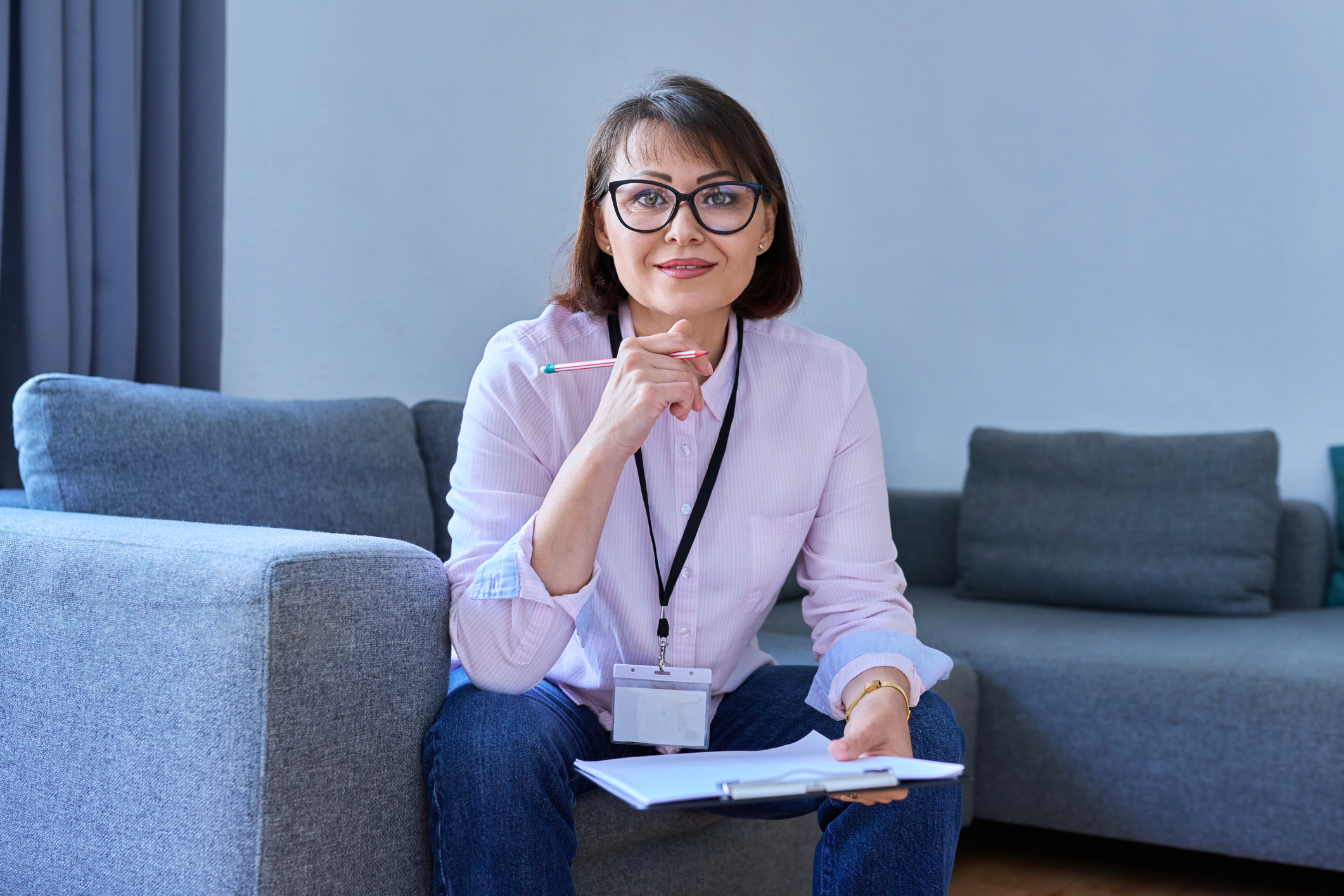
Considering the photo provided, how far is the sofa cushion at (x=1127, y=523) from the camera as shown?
240cm

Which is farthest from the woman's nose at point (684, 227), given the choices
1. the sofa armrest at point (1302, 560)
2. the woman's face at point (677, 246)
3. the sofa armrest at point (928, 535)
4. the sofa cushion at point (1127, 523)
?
the sofa armrest at point (1302, 560)

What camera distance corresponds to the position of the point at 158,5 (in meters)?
1.89

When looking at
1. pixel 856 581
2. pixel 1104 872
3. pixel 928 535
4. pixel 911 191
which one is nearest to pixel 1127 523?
pixel 928 535

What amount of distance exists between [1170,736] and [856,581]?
3.19ft

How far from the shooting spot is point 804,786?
826 mm

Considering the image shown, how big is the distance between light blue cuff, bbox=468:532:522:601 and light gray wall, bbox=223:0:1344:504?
1269mm

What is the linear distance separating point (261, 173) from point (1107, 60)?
2172 mm

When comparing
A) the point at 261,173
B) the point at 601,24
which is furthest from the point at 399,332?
the point at 601,24

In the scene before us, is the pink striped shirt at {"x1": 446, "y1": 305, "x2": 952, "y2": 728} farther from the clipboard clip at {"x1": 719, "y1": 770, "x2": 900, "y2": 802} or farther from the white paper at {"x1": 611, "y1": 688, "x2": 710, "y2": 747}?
the clipboard clip at {"x1": 719, "y1": 770, "x2": 900, "y2": 802}

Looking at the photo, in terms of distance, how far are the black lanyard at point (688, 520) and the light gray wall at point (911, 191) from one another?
121 centimetres

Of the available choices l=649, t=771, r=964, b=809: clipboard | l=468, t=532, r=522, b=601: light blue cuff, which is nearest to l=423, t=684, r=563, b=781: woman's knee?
l=468, t=532, r=522, b=601: light blue cuff

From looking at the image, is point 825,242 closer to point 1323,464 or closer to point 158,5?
point 1323,464

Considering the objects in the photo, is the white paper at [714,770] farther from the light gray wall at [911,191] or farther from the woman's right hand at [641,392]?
the light gray wall at [911,191]

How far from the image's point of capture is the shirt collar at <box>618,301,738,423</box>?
134cm
